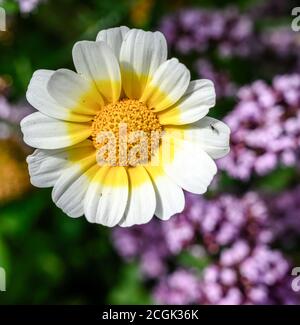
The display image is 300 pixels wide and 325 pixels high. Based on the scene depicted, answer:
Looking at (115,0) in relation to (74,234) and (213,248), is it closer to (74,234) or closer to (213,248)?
(74,234)

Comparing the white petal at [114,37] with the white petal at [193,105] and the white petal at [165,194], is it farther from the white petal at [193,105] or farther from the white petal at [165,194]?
the white petal at [165,194]

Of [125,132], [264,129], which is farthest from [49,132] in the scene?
A: [264,129]

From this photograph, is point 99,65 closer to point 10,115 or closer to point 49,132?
point 49,132

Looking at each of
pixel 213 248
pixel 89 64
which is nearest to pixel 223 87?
pixel 213 248

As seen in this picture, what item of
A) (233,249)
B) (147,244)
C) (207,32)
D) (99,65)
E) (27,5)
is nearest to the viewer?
(99,65)

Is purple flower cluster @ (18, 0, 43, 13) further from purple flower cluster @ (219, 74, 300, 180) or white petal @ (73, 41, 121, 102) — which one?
purple flower cluster @ (219, 74, 300, 180)

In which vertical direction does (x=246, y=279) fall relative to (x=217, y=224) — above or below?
below

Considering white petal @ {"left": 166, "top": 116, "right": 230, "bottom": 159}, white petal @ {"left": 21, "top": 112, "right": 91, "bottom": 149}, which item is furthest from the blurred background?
white petal @ {"left": 21, "top": 112, "right": 91, "bottom": 149}
